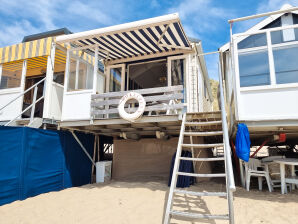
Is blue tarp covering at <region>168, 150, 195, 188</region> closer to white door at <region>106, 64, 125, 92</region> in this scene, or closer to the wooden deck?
the wooden deck

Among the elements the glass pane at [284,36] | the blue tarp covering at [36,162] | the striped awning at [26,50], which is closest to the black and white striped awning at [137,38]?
the striped awning at [26,50]

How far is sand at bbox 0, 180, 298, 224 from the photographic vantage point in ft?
11.9

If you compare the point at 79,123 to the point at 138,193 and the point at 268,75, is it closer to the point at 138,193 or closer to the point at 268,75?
the point at 138,193

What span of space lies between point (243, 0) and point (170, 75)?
2984 millimetres

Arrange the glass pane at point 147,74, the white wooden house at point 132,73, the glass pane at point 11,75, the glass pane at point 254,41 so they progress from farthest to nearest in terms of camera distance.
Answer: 1. the glass pane at point 147,74
2. the glass pane at point 11,75
3. the white wooden house at point 132,73
4. the glass pane at point 254,41

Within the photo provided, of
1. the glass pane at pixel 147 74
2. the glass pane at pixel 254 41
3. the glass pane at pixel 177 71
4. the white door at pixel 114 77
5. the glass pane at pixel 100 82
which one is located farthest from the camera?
the glass pane at pixel 100 82

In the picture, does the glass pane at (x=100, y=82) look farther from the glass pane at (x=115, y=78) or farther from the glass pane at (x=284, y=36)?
the glass pane at (x=284, y=36)

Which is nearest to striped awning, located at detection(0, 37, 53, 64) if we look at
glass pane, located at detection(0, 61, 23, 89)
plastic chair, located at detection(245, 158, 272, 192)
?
glass pane, located at detection(0, 61, 23, 89)

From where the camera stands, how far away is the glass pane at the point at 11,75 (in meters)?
7.54

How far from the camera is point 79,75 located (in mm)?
7082

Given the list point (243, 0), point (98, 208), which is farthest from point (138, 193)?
point (243, 0)

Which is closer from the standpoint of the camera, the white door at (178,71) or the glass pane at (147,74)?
the white door at (178,71)

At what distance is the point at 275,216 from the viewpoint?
357cm

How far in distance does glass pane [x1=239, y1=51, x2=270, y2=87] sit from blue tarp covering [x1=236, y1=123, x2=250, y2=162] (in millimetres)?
1121
